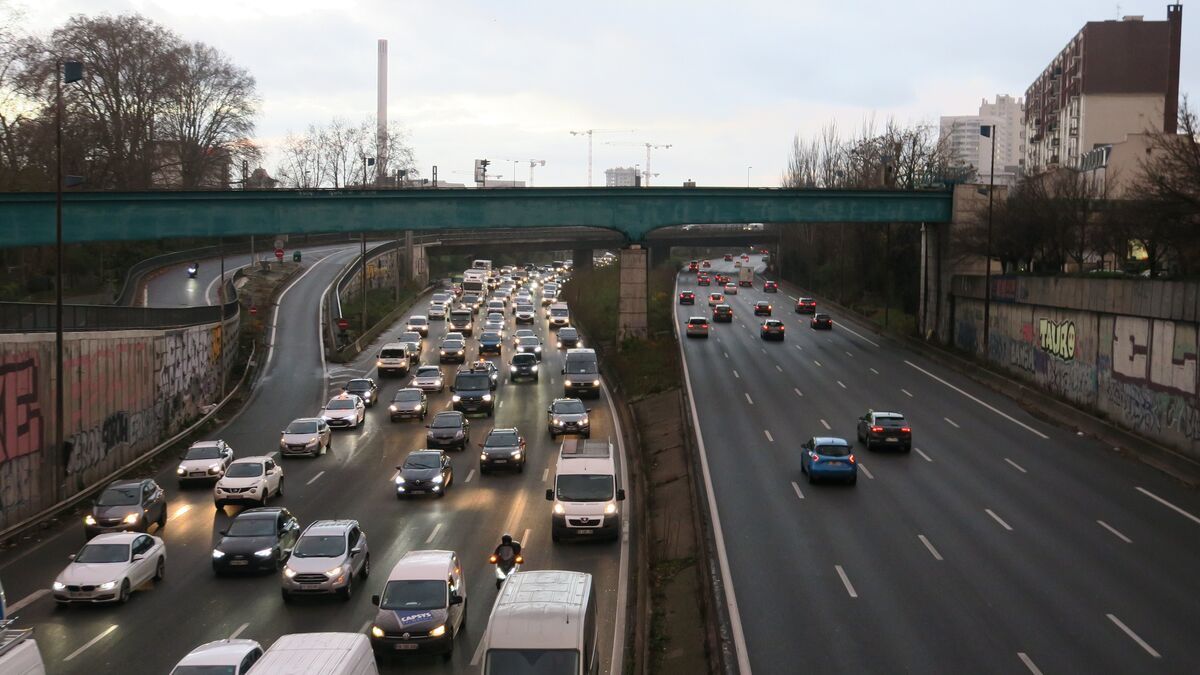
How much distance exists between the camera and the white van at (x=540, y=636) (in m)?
14.1

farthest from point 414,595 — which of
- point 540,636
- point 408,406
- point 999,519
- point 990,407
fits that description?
point 990,407

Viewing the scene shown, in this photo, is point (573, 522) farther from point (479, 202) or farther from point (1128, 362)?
point (479, 202)

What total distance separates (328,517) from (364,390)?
22.4 m

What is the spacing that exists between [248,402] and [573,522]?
108ft

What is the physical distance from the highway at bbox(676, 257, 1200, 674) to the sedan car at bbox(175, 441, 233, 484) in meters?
15.6

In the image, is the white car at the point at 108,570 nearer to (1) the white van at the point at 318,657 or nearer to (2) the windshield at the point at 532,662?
(1) the white van at the point at 318,657

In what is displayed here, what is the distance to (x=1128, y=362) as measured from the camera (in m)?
40.1

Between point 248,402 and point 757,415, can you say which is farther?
point 248,402

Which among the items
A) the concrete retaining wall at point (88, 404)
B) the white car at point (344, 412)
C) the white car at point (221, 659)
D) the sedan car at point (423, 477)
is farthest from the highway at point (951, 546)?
the concrete retaining wall at point (88, 404)

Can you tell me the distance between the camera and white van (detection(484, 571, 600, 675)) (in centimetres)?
1407

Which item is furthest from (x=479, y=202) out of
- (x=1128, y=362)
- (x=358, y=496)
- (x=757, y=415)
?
(x=1128, y=362)

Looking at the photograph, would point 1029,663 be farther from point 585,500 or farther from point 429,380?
point 429,380

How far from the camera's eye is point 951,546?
83.6 feet

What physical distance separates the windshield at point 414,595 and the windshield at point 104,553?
709cm
